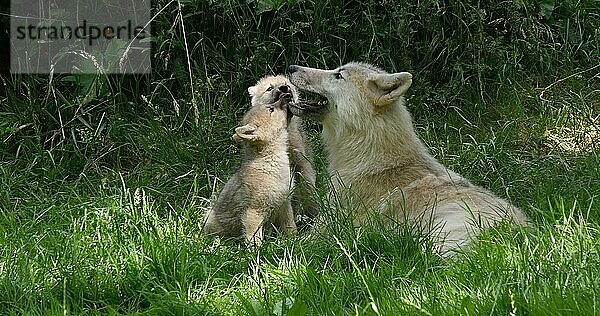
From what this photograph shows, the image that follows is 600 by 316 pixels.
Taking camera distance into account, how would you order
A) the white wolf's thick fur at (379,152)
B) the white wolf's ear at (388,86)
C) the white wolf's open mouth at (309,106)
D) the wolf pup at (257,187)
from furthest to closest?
the white wolf's open mouth at (309,106)
the white wolf's ear at (388,86)
the wolf pup at (257,187)
the white wolf's thick fur at (379,152)

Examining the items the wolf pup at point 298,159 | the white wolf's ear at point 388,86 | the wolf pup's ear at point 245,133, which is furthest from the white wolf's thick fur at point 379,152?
the wolf pup's ear at point 245,133

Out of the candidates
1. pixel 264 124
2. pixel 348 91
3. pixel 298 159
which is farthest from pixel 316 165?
pixel 264 124

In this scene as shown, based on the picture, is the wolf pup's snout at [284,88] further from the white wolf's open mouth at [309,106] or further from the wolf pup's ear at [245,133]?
the wolf pup's ear at [245,133]

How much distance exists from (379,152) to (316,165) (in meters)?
0.91

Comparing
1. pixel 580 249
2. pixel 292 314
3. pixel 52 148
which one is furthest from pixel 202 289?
pixel 52 148

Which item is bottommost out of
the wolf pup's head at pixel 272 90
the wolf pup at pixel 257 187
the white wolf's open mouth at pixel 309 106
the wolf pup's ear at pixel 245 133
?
the wolf pup at pixel 257 187

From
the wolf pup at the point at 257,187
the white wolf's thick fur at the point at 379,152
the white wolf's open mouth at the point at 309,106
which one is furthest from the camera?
the white wolf's open mouth at the point at 309,106

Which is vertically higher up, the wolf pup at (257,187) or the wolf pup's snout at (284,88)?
the wolf pup's snout at (284,88)

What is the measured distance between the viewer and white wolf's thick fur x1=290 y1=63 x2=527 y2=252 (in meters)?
5.63

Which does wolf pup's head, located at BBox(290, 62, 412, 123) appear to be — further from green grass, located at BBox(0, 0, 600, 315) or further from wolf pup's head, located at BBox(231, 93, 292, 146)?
green grass, located at BBox(0, 0, 600, 315)

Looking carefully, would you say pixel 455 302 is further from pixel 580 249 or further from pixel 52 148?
pixel 52 148

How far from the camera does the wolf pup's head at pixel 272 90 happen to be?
6348 mm

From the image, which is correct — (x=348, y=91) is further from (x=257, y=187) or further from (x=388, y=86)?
(x=257, y=187)

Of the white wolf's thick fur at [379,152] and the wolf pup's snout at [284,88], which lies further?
the wolf pup's snout at [284,88]
